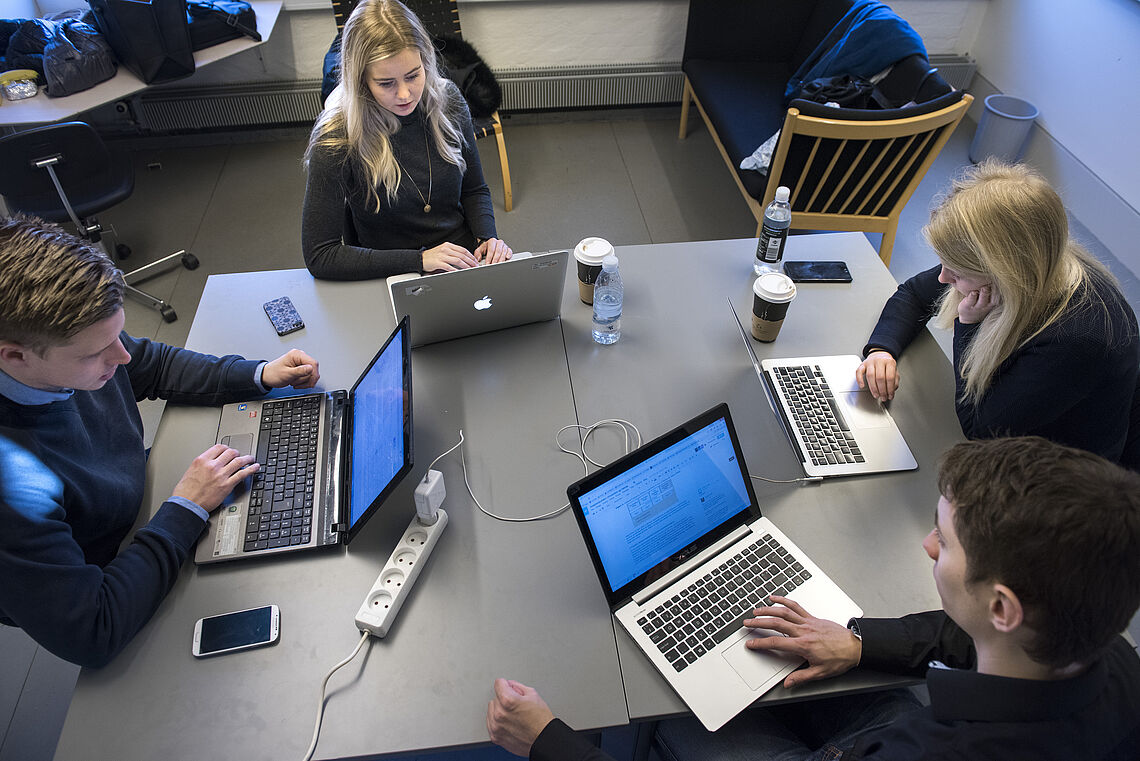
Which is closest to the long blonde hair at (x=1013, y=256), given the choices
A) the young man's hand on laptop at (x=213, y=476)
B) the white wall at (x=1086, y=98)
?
the young man's hand on laptop at (x=213, y=476)

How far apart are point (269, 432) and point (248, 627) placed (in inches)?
17.1

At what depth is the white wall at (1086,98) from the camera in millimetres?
3131

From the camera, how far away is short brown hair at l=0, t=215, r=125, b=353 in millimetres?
1154

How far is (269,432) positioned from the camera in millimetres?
1538

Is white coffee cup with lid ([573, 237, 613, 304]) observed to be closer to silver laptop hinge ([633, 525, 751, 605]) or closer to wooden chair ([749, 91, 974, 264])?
silver laptop hinge ([633, 525, 751, 605])

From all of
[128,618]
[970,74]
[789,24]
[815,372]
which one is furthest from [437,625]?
[970,74]

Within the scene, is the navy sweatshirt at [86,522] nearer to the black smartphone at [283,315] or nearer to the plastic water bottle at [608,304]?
the black smartphone at [283,315]

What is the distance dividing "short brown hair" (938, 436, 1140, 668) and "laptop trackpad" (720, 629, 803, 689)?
368 millimetres

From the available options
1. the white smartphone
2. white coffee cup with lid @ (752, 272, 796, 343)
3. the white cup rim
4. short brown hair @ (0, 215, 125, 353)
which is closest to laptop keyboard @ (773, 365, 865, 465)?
white coffee cup with lid @ (752, 272, 796, 343)

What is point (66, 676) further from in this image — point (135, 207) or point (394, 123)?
point (135, 207)

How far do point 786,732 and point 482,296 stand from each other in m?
1.10

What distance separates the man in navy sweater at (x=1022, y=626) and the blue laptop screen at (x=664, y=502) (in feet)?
0.86

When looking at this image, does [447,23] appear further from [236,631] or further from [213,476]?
[236,631]

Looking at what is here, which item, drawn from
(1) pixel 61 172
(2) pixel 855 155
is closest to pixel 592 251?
(2) pixel 855 155
